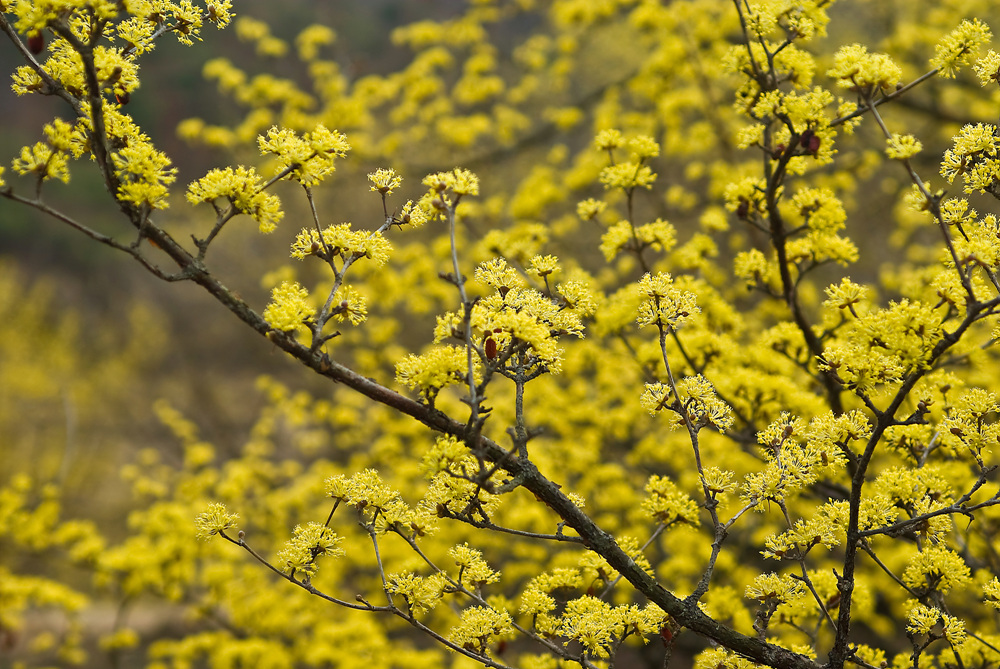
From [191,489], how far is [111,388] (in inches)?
351

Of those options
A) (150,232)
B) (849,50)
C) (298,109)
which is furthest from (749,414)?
(298,109)

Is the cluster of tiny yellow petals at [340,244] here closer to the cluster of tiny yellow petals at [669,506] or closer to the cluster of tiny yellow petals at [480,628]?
the cluster of tiny yellow petals at [480,628]

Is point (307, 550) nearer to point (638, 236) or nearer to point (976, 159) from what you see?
point (638, 236)

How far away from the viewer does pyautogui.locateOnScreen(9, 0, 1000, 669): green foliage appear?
1.88m

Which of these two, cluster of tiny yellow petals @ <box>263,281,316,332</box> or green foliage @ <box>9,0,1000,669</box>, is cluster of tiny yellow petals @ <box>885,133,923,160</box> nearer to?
green foliage @ <box>9,0,1000,669</box>

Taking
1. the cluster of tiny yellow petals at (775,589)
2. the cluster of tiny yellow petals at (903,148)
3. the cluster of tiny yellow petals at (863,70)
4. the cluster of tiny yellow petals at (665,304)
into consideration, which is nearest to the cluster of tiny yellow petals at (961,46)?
the cluster of tiny yellow petals at (863,70)

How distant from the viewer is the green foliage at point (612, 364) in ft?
6.18

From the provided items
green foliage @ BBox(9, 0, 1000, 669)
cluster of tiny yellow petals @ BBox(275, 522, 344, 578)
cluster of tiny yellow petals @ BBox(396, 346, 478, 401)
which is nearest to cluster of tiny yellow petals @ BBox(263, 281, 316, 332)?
green foliage @ BBox(9, 0, 1000, 669)

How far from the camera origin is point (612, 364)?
209 inches

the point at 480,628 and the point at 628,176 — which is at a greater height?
the point at 628,176

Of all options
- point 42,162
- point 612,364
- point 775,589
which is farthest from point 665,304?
point 612,364

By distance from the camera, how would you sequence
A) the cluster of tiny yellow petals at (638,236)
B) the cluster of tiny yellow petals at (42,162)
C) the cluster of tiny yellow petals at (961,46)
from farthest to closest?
the cluster of tiny yellow petals at (638,236), the cluster of tiny yellow petals at (961,46), the cluster of tiny yellow petals at (42,162)

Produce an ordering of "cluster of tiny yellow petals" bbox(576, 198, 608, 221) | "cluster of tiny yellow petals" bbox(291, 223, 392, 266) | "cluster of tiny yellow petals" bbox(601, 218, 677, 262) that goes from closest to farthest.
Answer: "cluster of tiny yellow petals" bbox(291, 223, 392, 266), "cluster of tiny yellow petals" bbox(601, 218, 677, 262), "cluster of tiny yellow petals" bbox(576, 198, 608, 221)

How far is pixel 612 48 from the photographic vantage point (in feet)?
40.4
